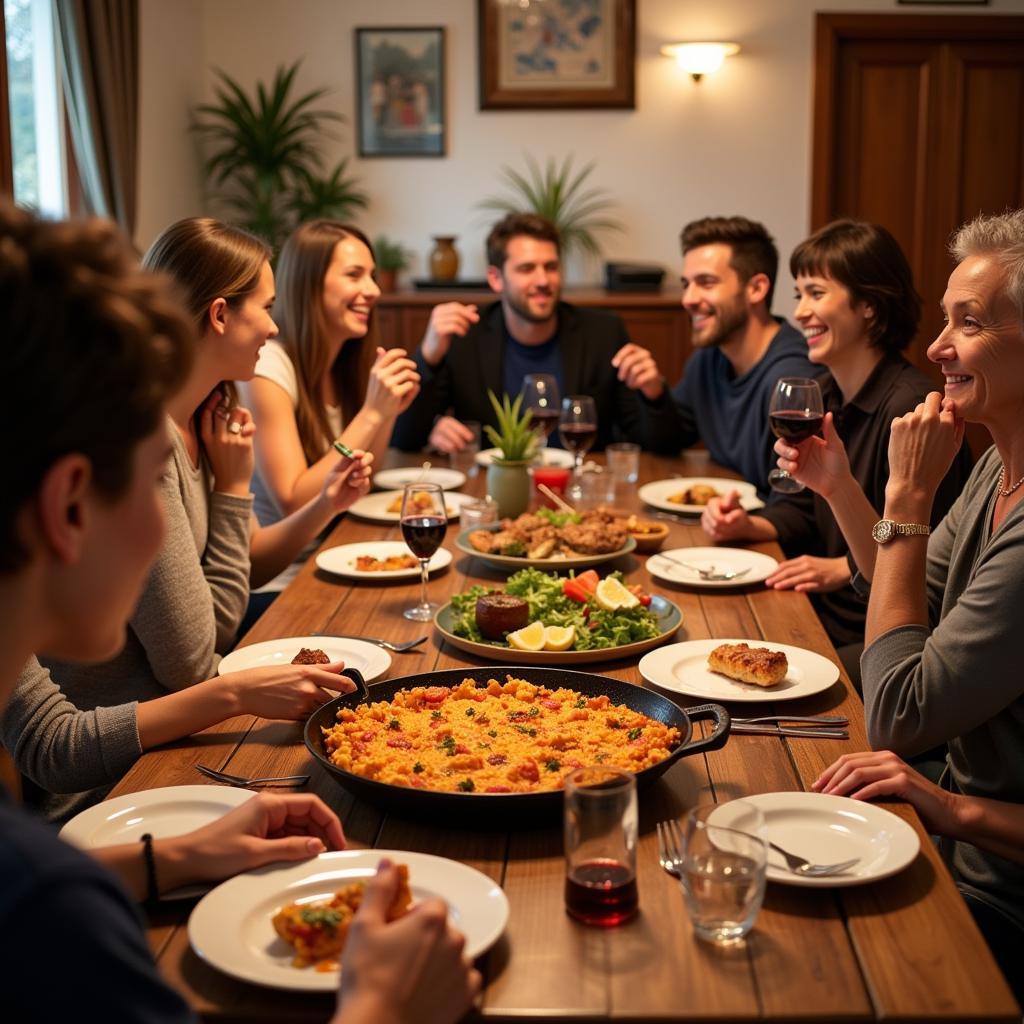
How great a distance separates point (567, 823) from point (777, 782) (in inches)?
16.2

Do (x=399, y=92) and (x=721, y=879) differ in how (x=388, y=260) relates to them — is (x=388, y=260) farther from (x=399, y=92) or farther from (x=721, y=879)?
(x=721, y=879)

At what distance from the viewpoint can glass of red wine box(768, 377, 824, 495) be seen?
2.30 metres

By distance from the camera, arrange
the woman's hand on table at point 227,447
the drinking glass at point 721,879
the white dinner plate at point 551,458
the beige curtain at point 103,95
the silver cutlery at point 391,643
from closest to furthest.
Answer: the drinking glass at point 721,879, the silver cutlery at point 391,643, the woman's hand on table at point 227,447, the white dinner plate at point 551,458, the beige curtain at point 103,95

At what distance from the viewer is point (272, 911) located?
1193 millimetres

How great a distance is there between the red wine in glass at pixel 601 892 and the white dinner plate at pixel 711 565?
119 centimetres

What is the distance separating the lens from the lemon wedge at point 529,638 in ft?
6.27

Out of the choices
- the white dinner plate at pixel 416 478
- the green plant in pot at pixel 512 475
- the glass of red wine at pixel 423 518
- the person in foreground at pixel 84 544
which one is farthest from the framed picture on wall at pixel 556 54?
the person in foreground at pixel 84 544

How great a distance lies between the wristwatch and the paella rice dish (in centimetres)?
51

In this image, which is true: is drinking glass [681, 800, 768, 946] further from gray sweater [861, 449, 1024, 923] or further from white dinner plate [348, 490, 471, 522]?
white dinner plate [348, 490, 471, 522]

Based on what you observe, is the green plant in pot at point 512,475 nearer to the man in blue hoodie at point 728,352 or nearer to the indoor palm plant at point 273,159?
the man in blue hoodie at point 728,352

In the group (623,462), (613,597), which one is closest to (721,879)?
(613,597)

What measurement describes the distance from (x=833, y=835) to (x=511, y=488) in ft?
5.14

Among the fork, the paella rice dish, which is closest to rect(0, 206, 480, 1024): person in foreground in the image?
the paella rice dish

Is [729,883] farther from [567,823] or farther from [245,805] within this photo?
[245,805]
